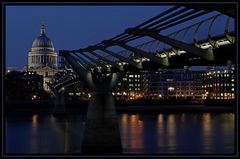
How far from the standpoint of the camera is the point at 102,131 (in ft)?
161

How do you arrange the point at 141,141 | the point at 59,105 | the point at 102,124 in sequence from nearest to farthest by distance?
the point at 102,124, the point at 141,141, the point at 59,105

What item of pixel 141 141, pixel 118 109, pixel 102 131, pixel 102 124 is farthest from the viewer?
pixel 118 109

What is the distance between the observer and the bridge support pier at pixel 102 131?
1892 inches

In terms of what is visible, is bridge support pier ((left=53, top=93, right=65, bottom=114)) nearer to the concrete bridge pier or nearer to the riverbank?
Result: the riverbank

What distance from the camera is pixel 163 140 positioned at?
6412 centimetres

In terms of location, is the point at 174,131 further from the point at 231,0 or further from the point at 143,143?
the point at 231,0

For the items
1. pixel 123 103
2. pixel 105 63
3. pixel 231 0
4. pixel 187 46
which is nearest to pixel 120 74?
pixel 105 63

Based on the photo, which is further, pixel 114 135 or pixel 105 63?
pixel 105 63

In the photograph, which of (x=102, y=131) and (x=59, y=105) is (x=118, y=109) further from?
(x=102, y=131)

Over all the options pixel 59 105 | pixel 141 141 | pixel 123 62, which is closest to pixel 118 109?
pixel 59 105

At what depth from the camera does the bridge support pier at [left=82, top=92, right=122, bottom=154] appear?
48.1 meters

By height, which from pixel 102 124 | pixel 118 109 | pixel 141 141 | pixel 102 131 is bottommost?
pixel 141 141

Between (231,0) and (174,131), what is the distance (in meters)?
67.3

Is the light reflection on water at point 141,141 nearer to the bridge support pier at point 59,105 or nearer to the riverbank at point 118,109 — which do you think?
the bridge support pier at point 59,105
